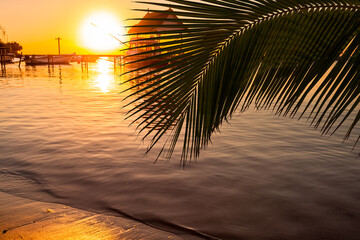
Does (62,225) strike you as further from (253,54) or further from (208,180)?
(253,54)

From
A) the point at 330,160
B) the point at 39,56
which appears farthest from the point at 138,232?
the point at 39,56

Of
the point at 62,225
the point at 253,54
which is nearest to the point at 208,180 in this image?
the point at 62,225

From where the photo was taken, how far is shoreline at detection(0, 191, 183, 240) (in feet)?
10.7

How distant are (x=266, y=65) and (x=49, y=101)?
13711 mm

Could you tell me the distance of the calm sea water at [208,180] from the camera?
3.76m

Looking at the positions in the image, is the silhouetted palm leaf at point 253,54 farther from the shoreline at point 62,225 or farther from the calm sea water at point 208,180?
the calm sea water at point 208,180

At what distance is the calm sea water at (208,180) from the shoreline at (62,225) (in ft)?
0.59

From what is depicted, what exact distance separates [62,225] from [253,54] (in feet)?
8.98

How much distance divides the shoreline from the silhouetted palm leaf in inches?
81.8

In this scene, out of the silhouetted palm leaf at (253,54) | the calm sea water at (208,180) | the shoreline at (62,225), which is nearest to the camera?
the silhouetted palm leaf at (253,54)

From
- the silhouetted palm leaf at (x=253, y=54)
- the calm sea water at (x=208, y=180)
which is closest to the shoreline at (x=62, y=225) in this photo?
the calm sea water at (x=208, y=180)

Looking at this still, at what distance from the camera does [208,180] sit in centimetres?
507

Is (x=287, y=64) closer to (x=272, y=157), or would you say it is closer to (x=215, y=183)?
(x=215, y=183)

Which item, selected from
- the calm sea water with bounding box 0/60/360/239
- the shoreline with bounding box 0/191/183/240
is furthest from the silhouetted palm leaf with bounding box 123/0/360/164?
the calm sea water with bounding box 0/60/360/239
